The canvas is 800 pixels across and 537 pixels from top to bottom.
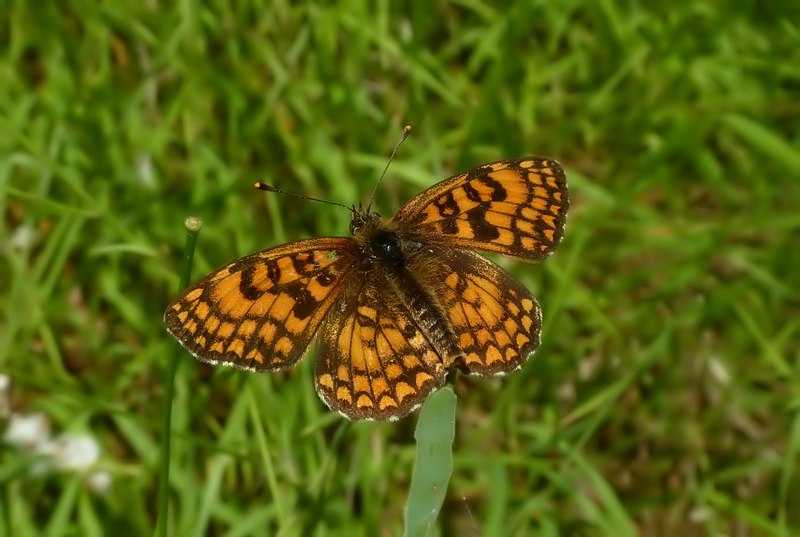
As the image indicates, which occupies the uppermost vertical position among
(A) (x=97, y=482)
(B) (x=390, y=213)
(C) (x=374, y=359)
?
(C) (x=374, y=359)

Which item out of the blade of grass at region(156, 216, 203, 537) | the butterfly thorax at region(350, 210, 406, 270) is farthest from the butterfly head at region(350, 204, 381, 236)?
the blade of grass at region(156, 216, 203, 537)

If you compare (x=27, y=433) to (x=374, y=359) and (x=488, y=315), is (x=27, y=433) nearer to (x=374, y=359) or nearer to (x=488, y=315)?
(x=374, y=359)

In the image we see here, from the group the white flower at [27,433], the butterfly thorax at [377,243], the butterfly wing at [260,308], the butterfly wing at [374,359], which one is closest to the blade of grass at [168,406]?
the butterfly wing at [260,308]

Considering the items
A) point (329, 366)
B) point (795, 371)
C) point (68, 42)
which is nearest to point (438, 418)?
point (329, 366)

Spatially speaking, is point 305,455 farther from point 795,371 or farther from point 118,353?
point 795,371

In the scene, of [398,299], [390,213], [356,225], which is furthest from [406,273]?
[390,213]

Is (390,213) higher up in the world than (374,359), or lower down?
lower down
